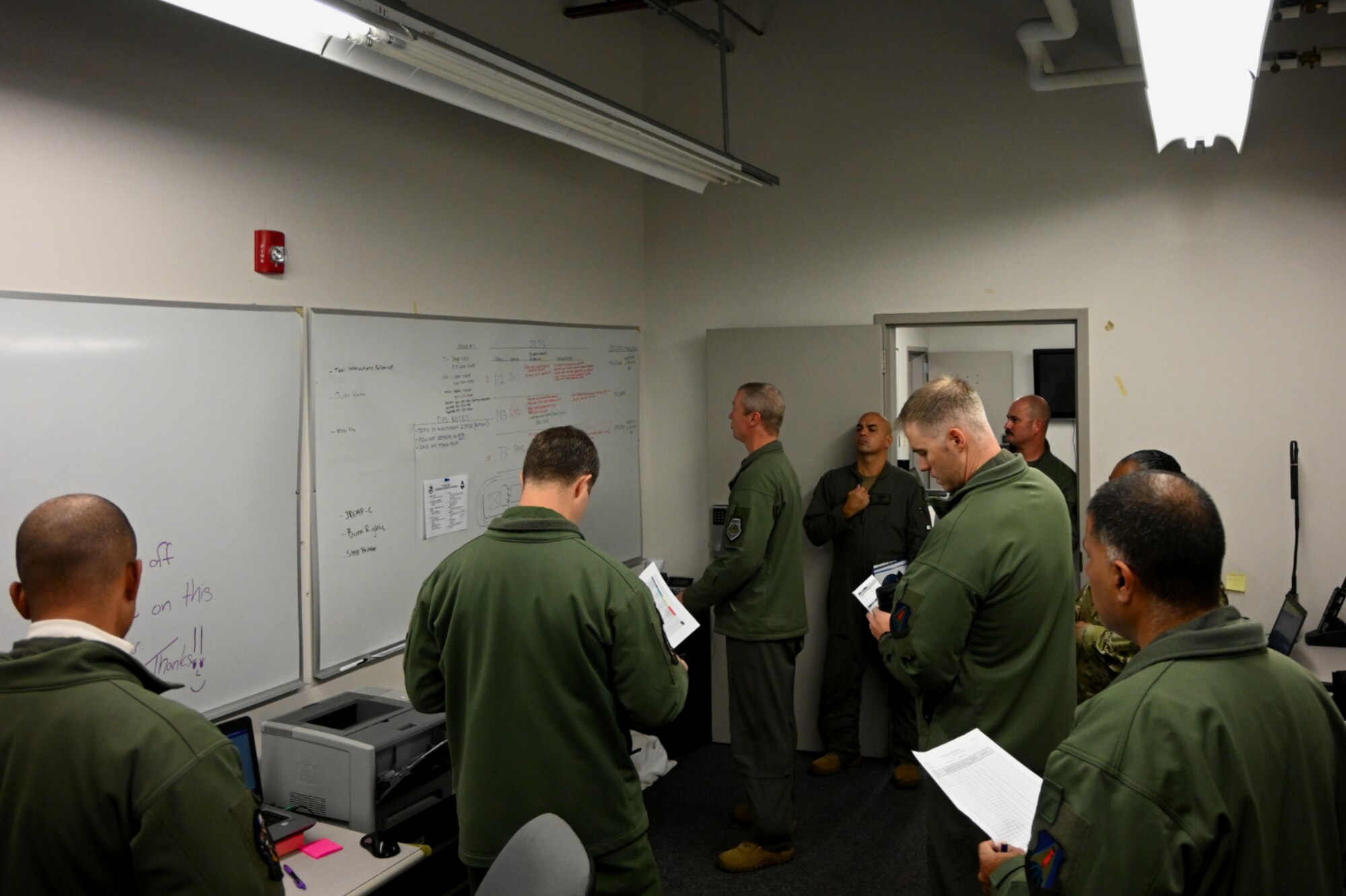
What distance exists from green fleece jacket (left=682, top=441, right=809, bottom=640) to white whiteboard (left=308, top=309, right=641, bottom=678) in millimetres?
953

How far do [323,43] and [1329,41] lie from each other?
12.7ft

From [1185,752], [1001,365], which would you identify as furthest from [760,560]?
[1001,365]

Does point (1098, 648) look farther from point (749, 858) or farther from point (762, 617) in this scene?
point (749, 858)

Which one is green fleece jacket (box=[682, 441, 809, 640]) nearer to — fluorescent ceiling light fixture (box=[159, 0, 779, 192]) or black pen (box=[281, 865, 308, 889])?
fluorescent ceiling light fixture (box=[159, 0, 779, 192])

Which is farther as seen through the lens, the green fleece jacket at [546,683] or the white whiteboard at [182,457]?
the white whiteboard at [182,457]

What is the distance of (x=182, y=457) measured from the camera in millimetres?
2586

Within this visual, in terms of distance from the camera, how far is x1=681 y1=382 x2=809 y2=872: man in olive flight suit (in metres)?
3.55

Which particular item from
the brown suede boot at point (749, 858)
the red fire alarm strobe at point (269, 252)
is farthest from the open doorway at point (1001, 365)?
the red fire alarm strobe at point (269, 252)

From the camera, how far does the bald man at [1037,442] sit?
434cm

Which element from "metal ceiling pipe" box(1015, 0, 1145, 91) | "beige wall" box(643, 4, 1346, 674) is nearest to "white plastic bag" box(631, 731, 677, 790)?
"beige wall" box(643, 4, 1346, 674)

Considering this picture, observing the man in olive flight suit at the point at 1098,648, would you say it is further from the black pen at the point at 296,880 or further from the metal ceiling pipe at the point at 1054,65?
the black pen at the point at 296,880

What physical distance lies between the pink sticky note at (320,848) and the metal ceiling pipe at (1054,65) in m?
3.55

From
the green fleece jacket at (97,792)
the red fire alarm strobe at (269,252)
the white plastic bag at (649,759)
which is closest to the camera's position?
the green fleece jacket at (97,792)

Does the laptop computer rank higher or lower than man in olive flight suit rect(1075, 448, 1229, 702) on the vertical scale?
lower
